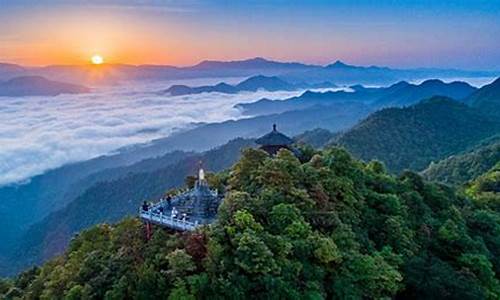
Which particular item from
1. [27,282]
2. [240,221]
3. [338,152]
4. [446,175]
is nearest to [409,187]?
[338,152]

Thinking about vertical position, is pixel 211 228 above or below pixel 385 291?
above

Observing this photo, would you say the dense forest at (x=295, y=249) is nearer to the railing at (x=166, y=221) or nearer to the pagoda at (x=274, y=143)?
the railing at (x=166, y=221)

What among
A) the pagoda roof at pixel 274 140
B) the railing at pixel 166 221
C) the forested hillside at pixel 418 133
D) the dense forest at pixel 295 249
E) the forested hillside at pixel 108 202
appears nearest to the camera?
the dense forest at pixel 295 249

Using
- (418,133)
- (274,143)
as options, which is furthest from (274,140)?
(418,133)

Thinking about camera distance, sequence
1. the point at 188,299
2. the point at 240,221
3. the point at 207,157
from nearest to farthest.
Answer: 1. the point at 188,299
2. the point at 240,221
3. the point at 207,157

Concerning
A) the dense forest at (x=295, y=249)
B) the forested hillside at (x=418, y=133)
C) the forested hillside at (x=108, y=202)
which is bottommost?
the forested hillside at (x=108, y=202)

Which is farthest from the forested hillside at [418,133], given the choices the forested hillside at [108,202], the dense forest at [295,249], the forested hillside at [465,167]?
the dense forest at [295,249]

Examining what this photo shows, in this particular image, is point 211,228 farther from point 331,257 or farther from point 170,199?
point 170,199

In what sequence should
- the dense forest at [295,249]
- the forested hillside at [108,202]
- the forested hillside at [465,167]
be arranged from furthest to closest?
the forested hillside at [108,202] < the forested hillside at [465,167] < the dense forest at [295,249]
